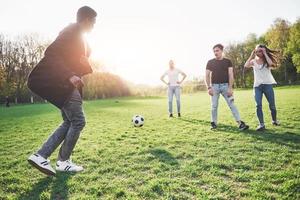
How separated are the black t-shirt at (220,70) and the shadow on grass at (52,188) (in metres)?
5.60

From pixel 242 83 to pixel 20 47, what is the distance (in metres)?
53.8

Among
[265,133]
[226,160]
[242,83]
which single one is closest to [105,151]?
[226,160]

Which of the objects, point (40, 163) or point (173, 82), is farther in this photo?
point (173, 82)

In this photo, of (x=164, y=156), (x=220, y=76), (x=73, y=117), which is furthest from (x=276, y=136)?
(x=73, y=117)

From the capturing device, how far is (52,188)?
4.23m

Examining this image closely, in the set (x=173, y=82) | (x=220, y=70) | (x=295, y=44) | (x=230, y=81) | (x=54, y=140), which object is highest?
(x=295, y=44)

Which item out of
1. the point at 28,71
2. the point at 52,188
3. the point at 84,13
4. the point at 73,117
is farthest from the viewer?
the point at 28,71

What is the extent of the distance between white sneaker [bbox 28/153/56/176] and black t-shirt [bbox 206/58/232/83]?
5.84 meters

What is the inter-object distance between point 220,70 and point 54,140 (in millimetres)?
5674

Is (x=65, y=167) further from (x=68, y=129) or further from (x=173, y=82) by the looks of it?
(x=173, y=82)

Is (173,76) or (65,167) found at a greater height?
(173,76)

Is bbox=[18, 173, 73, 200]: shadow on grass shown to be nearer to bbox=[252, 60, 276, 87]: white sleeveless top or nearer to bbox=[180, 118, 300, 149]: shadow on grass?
bbox=[180, 118, 300, 149]: shadow on grass

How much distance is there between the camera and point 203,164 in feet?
16.9

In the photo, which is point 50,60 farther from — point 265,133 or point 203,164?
point 265,133
